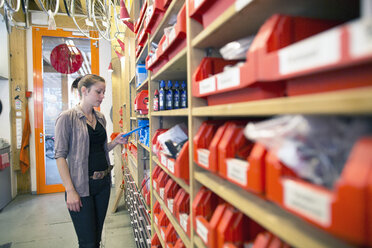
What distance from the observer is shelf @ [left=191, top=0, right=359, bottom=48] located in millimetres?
640

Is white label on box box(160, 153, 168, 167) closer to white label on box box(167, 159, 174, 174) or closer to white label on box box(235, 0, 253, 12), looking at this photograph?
white label on box box(167, 159, 174, 174)

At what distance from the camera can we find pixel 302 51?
44 centimetres

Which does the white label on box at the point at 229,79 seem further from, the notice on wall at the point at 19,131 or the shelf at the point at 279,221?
the notice on wall at the point at 19,131

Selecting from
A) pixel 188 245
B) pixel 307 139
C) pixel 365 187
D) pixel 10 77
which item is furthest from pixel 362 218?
pixel 10 77

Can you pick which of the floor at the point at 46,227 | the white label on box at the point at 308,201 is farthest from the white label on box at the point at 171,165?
the floor at the point at 46,227

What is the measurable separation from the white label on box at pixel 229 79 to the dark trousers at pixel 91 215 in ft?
5.22

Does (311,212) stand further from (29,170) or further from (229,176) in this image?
(29,170)

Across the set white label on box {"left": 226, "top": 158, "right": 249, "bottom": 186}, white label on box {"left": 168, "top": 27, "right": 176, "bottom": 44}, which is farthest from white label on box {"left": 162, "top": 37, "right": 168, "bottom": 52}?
white label on box {"left": 226, "top": 158, "right": 249, "bottom": 186}

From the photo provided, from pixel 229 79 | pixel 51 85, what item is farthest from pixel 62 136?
pixel 51 85

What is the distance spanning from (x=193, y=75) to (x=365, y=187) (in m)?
0.75

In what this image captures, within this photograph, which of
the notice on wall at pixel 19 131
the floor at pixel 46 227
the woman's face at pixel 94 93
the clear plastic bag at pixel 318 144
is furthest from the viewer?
the notice on wall at pixel 19 131

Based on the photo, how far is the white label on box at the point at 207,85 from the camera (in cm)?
82

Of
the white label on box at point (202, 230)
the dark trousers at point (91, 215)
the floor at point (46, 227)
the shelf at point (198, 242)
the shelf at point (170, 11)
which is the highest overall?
the shelf at point (170, 11)

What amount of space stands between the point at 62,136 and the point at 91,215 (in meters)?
0.68
